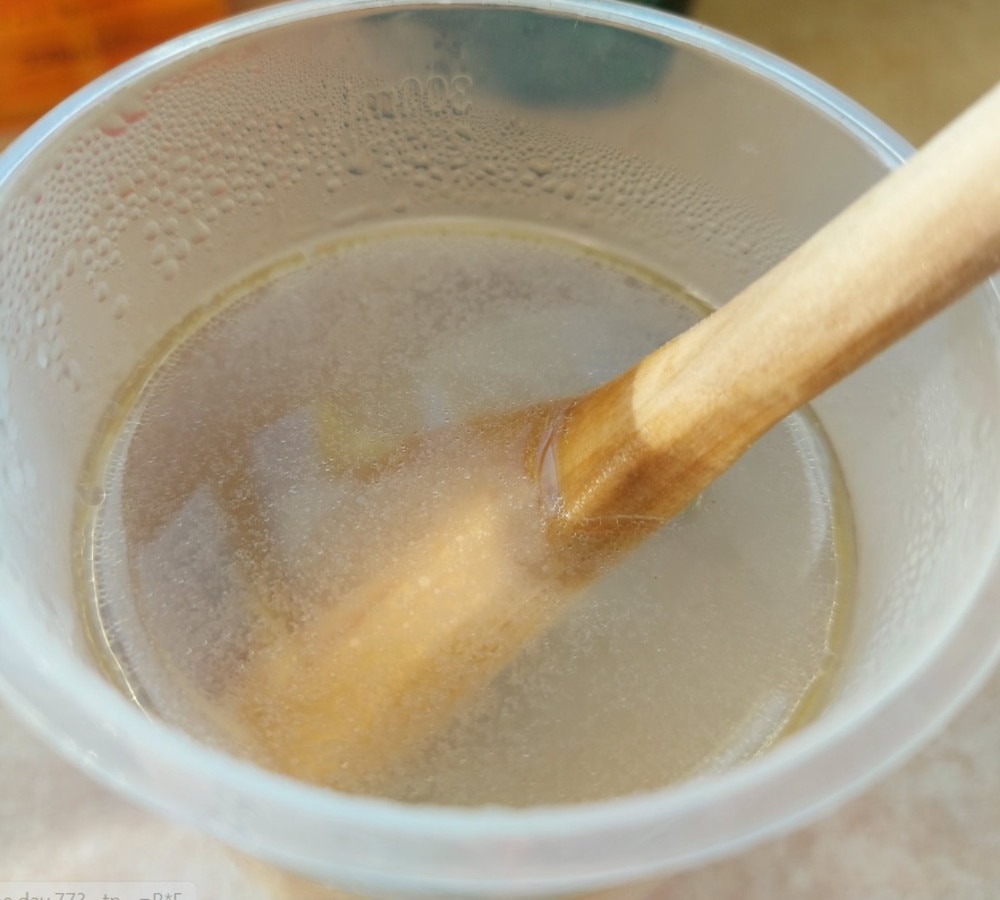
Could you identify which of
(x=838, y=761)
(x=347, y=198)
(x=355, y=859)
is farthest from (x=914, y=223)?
(x=347, y=198)

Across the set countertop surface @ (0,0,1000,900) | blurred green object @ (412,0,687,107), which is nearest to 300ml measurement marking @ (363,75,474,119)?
blurred green object @ (412,0,687,107)

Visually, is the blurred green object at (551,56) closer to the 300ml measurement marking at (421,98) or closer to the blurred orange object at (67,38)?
the 300ml measurement marking at (421,98)

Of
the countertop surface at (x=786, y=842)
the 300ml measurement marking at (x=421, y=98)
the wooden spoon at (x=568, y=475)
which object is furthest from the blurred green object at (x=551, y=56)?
the countertop surface at (x=786, y=842)

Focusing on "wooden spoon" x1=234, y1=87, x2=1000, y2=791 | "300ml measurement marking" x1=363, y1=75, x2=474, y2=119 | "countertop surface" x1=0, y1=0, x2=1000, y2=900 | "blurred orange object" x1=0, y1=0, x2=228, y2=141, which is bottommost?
"countertop surface" x1=0, y1=0, x2=1000, y2=900

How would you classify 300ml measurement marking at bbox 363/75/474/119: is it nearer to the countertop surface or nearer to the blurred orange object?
the blurred orange object

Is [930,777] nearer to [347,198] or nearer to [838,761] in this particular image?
[838,761]

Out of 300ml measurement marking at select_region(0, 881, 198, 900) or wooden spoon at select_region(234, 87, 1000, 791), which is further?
300ml measurement marking at select_region(0, 881, 198, 900)
